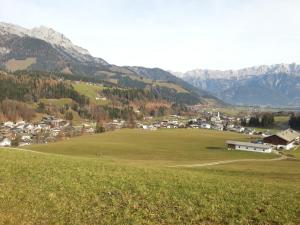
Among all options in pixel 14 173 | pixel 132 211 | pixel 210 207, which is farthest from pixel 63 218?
pixel 14 173

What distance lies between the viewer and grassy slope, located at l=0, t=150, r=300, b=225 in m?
23.5

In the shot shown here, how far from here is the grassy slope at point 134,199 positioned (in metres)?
23.5

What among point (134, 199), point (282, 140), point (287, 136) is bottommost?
point (282, 140)

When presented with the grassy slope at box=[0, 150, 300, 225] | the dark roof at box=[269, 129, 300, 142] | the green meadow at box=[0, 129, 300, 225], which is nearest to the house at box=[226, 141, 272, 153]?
the dark roof at box=[269, 129, 300, 142]

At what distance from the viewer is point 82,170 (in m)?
37.1

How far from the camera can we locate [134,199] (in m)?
27.0

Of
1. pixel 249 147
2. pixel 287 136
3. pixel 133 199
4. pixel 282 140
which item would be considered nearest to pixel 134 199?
pixel 133 199

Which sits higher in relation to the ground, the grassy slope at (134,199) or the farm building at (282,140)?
the grassy slope at (134,199)

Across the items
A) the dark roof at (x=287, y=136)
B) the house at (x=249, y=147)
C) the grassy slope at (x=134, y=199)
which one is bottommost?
the house at (x=249, y=147)

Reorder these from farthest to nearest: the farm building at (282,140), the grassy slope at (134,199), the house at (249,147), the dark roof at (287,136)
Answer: the dark roof at (287,136), the farm building at (282,140), the house at (249,147), the grassy slope at (134,199)

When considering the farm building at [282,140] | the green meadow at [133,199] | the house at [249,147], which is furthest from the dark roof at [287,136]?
the green meadow at [133,199]

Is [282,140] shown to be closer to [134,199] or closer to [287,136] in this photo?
[287,136]

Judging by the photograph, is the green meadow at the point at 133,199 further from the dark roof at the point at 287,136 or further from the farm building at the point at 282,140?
the dark roof at the point at 287,136

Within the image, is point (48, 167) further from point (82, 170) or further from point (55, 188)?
point (55, 188)
